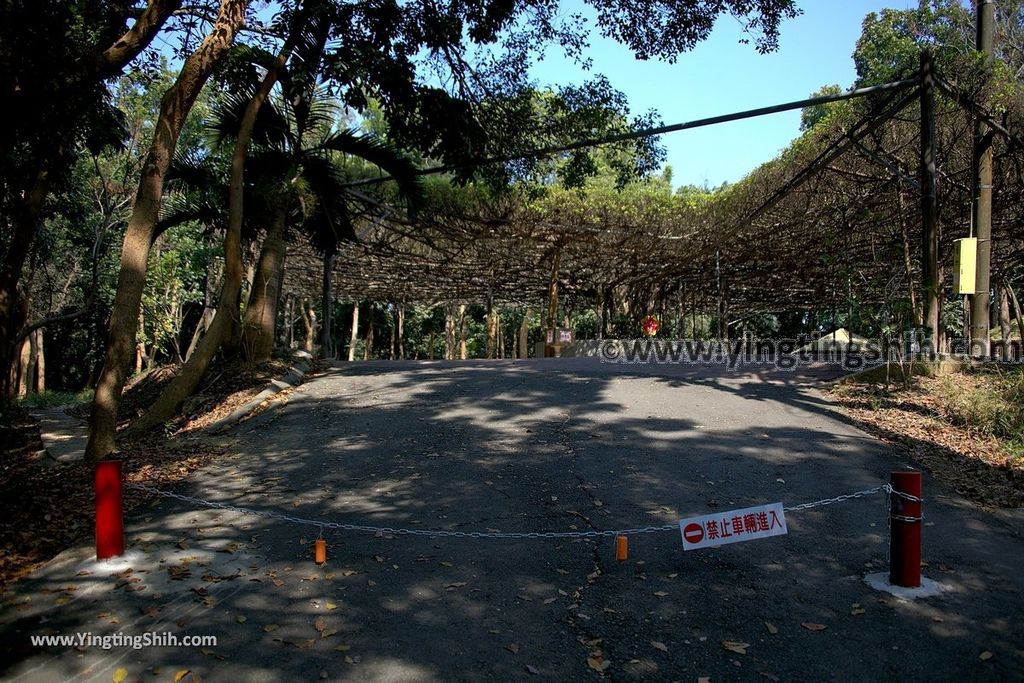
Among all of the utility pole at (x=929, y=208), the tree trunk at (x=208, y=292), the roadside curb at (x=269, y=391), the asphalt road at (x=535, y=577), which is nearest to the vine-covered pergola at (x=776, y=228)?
the utility pole at (x=929, y=208)

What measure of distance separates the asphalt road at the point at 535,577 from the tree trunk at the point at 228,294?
241cm

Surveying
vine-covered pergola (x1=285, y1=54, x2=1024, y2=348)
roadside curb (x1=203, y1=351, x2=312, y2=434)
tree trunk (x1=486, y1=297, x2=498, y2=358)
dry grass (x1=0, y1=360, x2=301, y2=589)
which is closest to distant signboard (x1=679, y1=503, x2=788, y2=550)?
dry grass (x1=0, y1=360, x2=301, y2=589)

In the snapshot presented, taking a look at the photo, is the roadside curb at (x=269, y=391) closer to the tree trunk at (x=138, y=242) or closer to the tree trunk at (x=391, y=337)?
the tree trunk at (x=138, y=242)

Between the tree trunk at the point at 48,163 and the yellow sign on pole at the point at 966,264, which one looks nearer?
the tree trunk at the point at 48,163

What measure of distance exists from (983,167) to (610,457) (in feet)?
26.5

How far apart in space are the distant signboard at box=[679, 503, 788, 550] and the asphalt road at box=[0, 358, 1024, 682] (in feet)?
0.96

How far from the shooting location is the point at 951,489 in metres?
6.81

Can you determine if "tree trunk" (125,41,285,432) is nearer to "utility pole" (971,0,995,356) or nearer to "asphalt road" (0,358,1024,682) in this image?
"asphalt road" (0,358,1024,682)

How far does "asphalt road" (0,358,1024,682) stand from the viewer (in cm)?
388

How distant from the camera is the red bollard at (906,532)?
460 cm

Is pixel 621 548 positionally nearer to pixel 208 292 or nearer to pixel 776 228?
pixel 776 228

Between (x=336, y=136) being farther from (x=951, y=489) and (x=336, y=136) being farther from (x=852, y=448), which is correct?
(x=951, y=489)

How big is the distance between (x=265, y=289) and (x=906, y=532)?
37.3 feet

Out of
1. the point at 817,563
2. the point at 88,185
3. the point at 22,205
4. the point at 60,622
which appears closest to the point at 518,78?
the point at 22,205
